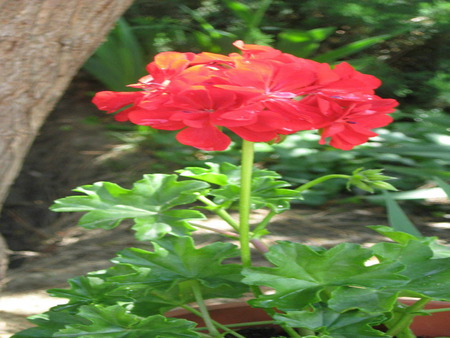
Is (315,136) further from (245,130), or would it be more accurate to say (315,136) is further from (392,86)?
(245,130)

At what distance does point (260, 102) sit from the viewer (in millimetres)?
663

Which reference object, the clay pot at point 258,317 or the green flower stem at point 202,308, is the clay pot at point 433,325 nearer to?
the clay pot at point 258,317

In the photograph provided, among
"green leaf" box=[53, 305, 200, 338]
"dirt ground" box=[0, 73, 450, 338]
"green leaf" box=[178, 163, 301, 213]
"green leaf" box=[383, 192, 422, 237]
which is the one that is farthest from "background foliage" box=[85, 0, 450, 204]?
"green leaf" box=[53, 305, 200, 338]

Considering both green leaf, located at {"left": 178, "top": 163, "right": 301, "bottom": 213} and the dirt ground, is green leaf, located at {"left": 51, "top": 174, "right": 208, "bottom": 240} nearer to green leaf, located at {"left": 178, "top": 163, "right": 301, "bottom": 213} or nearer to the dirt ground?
green leaf, located at {"left": 178, "top": 163, "right": 301, "bottom": 213}

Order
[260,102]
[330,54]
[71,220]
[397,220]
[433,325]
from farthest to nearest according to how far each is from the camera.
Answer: [330,54] < [71,220] < [397,220] < [433,325] < [260,102]

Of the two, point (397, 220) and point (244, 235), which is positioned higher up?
point (244, 235)

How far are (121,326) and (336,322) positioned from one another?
266mm

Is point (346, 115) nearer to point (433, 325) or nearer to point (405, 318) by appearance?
point (405, 318)

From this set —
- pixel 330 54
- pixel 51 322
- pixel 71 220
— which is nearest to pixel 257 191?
pixel 51 322

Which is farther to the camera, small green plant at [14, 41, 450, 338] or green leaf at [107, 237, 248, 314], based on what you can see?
green leaf at [107, 237, 248, 314]

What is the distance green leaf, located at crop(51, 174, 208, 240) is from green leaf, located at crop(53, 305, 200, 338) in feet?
0.34

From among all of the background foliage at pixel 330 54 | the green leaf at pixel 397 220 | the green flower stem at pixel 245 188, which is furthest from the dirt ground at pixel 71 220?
the green flower stem at pixel 245 188

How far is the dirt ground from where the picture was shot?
1778 mm

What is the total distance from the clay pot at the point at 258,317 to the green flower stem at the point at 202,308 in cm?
15
